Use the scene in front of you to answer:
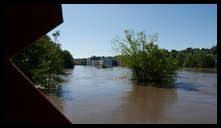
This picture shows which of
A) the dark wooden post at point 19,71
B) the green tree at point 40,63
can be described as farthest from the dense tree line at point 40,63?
the dark wooden post at point 19,71

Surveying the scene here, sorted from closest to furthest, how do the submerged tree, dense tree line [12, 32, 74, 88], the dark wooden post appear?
1. the dark wooden post
2. dense tree line [12, 32, 74, 88]
3. the submerged tree

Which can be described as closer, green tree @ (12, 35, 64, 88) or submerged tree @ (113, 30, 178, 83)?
green tree @ (12, 35, 64, 88)

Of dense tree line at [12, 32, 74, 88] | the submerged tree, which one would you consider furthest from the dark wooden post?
the submerged tree

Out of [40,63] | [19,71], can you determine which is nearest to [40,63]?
[40,63]

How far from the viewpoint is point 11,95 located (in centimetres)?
143

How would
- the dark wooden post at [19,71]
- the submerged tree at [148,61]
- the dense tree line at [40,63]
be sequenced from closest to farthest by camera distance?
the dark wooden post at [19,71] < the dense tree line at [40,63] < the submerged tree at [148,61]

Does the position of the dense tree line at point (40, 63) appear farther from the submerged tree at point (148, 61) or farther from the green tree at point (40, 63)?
the submerged tree at point (148, 61)

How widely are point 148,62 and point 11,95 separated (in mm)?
15305

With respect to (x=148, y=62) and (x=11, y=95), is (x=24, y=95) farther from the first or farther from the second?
(x=148, y=62)

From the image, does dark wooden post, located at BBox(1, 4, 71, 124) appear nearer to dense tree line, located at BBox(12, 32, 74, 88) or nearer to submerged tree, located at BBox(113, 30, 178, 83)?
dense tree line, located at BBox(12, 32, 74, 88)

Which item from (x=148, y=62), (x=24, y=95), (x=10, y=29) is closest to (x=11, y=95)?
(x=24, y=95)

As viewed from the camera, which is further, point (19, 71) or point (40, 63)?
point (40, 63)

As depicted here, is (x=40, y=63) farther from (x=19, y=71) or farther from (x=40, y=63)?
(x=19, y=71)
